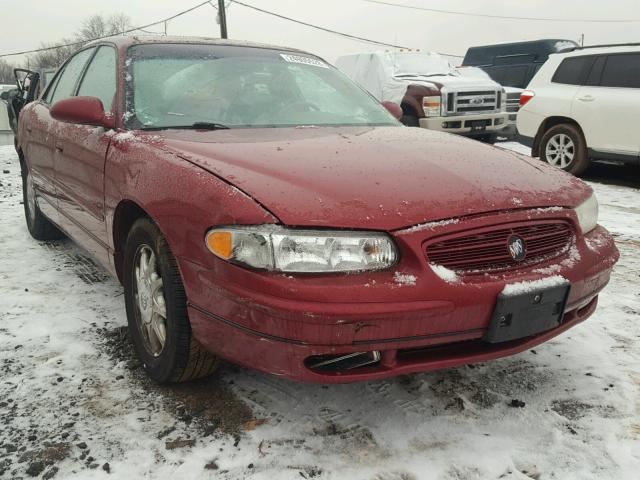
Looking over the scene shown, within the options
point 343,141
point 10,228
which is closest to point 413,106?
point 10,228

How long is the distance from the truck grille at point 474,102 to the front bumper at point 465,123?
5.1 inches

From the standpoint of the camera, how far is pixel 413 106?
9.85 m

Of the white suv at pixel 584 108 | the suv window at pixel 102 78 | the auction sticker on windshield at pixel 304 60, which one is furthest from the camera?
the white suv at pixel 584 108

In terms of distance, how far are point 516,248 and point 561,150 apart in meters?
6.77

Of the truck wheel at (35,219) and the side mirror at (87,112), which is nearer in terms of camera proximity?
the side mirror at (87,112)

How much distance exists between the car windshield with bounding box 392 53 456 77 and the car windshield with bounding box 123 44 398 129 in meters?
7.54

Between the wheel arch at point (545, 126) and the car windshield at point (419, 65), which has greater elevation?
the car windshield at point (419, 65)

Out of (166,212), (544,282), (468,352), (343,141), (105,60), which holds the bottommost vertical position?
(468,352)

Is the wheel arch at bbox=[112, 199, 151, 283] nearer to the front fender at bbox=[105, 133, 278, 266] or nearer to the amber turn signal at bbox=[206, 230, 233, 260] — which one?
the front fender at bbox=[105, 133, 278, 266]

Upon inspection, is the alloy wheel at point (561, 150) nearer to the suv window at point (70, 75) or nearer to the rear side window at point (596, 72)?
the rear side window at point (596, 72)

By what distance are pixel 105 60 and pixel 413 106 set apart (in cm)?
710

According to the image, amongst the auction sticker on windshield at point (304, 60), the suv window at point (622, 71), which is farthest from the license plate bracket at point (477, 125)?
the auction sticker on windshield at point (304, 60)

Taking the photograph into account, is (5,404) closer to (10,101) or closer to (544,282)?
(544,282)

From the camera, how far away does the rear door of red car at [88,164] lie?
116 inches
